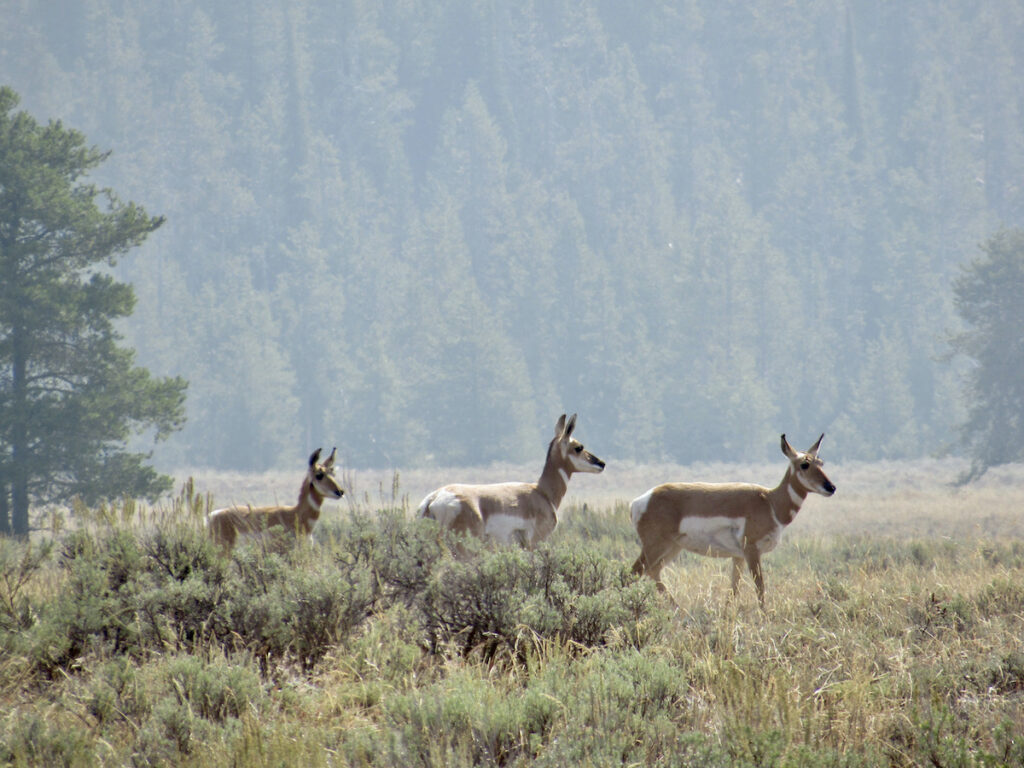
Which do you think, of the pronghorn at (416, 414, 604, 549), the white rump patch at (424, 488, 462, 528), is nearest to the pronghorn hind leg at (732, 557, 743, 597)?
the pronghorn at (416, 414, 604, 549)

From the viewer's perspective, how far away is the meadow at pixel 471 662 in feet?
13.8

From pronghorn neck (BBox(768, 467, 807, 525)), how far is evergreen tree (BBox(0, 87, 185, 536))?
16339 millimetres

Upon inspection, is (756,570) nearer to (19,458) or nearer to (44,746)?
(44,746)


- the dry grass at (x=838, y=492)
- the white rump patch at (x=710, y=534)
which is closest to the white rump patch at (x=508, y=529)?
the dry grass at (x=838, y=492)

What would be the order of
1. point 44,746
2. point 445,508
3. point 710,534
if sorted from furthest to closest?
point 445,508
point 710,534
point 44,746

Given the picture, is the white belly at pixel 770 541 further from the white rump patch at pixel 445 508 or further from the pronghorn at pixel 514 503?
the white rump patch at pixel 445 508

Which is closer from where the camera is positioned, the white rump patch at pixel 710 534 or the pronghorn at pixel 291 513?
the white rump patch at pixel 710 534

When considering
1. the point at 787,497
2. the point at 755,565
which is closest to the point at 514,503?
the point at 755,565

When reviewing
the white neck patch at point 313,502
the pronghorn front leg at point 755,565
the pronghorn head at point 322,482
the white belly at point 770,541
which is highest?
the pronghorn head at point 322,482

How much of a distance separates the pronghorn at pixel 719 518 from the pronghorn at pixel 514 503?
1.10 m

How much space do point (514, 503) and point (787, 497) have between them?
2.68 meters

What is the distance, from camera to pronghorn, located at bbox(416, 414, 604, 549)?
29.3ft

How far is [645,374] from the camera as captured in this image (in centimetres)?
8181

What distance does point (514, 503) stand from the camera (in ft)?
31.2
